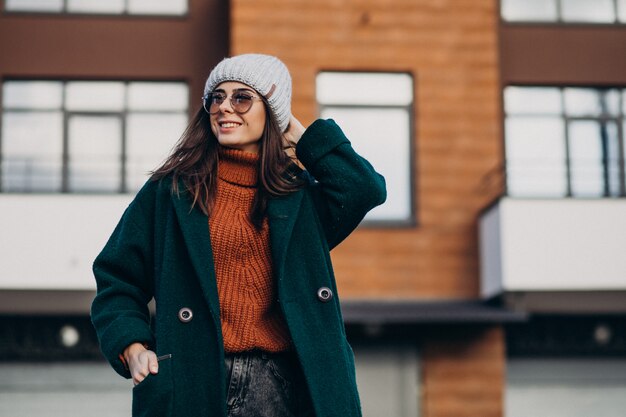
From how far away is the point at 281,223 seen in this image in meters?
3.65

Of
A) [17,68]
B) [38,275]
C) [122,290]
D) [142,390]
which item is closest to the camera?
[142,390]

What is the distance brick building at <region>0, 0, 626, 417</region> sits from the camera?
16.3 m

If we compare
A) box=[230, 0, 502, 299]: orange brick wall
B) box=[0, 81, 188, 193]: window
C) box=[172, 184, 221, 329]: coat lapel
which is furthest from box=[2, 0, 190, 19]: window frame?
box=[172, 184, 221, 329]: coat lapel

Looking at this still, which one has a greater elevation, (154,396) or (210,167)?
(210,167)

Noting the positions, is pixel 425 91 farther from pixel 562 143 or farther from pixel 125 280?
pixel 125 280

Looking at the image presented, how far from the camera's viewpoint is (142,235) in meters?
3.68

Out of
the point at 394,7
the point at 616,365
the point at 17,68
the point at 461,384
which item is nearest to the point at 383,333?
the point at 461,384

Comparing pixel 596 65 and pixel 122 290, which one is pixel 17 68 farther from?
pixel 122 290

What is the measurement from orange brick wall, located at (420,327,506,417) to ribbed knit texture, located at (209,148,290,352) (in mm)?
13261

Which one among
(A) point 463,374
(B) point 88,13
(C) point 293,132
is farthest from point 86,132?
(C) point 293,132

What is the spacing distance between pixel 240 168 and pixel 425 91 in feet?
44.1

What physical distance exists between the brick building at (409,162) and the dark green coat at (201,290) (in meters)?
12.2

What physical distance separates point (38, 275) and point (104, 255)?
1303 centimetres

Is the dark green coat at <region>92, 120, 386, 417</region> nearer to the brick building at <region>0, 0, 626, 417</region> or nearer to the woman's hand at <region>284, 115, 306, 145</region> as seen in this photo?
the woman's hand at <region>284, 115, 306, 145</region>
